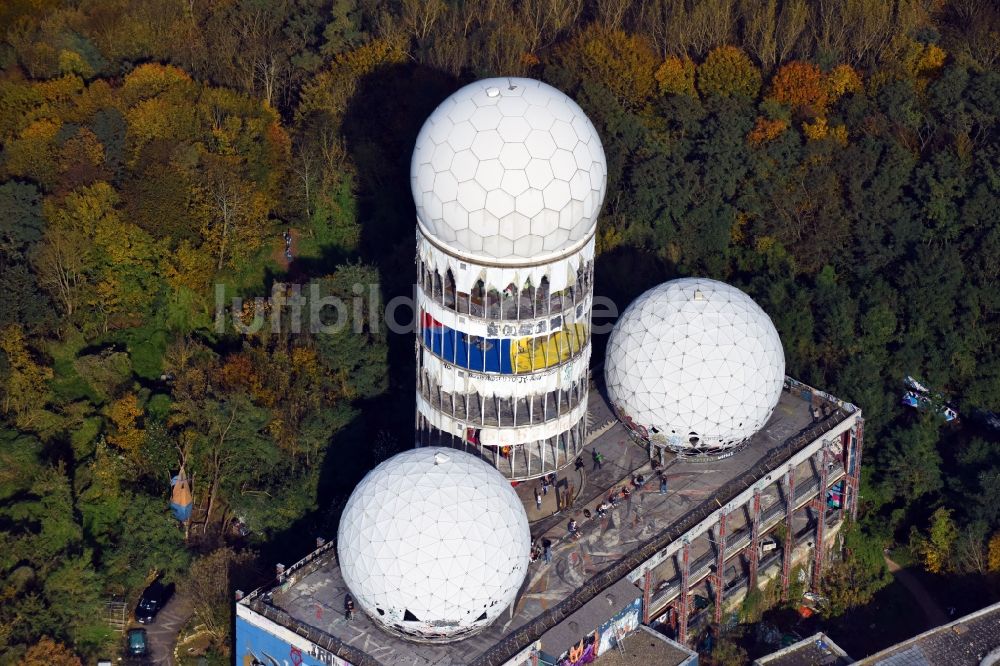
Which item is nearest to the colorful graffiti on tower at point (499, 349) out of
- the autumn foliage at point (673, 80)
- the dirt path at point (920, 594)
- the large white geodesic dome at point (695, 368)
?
the large white geodesic dome at point (695, 368)

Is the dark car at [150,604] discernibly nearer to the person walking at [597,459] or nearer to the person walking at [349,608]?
the person walking at [349,608]

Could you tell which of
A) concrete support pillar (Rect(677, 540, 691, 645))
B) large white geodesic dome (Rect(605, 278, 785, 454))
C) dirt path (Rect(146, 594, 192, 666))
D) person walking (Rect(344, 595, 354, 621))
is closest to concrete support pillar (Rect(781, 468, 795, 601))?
large white geodesic dome (Rect(605, 278, 785, 454))

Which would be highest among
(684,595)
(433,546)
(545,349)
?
(545,349)

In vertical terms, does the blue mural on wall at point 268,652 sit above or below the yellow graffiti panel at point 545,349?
below

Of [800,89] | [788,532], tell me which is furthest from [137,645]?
[800,89]

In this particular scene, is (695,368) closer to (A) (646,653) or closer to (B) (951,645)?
(A) (646,653)

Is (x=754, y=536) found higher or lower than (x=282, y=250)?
lower

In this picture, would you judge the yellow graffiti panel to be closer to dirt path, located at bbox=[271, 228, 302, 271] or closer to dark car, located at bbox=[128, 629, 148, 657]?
dark car, located at bbox=[128, 629, 148, 657]
